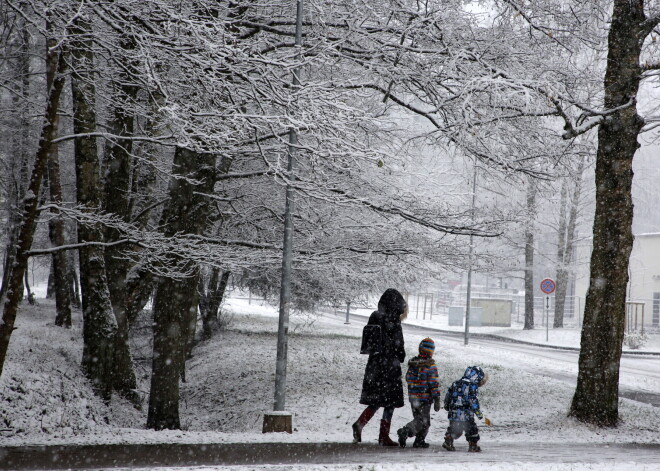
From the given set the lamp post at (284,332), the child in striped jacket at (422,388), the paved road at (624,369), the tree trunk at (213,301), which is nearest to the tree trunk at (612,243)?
the child in striped jacket at (422,388)

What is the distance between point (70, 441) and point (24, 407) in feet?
6.36

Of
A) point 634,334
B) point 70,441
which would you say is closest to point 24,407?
point 70,441

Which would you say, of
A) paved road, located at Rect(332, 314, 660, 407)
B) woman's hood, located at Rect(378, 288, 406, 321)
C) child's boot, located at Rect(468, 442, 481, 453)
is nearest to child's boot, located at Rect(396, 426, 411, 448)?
child's boot, located at Rect(468, 442, 481, 453)

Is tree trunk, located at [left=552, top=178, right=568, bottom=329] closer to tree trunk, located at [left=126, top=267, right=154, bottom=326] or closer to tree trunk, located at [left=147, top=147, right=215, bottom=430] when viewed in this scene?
tree trunk, located at [left=126, top=267, right=154, bottom=326]

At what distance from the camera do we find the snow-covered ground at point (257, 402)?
8.38 m

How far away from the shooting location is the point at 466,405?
758cm

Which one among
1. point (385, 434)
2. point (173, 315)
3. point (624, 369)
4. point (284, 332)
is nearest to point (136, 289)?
point (173, 315)

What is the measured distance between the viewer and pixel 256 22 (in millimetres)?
9953

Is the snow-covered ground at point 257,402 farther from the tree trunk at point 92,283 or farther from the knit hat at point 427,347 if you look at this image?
the knit hat at point 427,347

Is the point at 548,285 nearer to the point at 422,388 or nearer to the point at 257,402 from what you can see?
the point at 257,402

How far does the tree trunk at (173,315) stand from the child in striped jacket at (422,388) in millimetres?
3851

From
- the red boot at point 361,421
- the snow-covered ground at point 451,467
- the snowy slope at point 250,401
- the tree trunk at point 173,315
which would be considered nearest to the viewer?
the snow-covered ground at point 451,467

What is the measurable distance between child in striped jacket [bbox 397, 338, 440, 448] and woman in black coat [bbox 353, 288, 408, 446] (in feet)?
0.51

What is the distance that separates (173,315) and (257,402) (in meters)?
3.93
